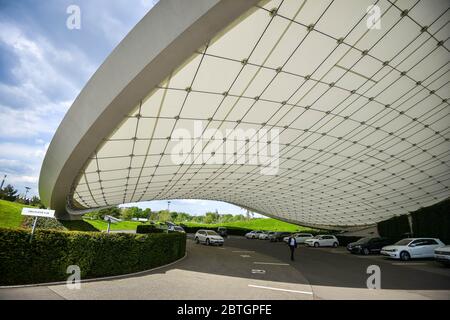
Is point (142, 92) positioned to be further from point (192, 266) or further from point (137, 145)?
point (192, 266)

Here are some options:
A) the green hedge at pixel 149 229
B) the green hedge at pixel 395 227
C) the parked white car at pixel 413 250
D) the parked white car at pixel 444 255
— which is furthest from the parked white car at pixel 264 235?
the parked white car at pixel 444 255

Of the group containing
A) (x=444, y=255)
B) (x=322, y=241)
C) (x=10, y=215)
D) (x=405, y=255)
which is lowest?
(x=322, y=241)

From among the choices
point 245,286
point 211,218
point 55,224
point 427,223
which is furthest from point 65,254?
point 211,218

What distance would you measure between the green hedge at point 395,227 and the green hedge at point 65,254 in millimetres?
31570

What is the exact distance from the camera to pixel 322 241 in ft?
102

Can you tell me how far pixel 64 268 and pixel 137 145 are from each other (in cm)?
684

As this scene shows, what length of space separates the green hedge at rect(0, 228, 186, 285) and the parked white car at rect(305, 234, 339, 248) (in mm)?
25648

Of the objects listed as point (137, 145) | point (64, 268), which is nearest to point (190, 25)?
point (137, 145)

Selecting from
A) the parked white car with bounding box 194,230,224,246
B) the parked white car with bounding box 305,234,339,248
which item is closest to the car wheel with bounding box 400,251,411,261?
the parked white car with bounding box 305,234,339,248

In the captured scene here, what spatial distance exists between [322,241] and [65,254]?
30.6 metres

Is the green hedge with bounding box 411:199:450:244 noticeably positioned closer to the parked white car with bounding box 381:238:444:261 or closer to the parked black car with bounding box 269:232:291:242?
the parked white car with bounding box 381:238:444:261

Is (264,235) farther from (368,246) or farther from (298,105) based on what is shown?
(298,105)

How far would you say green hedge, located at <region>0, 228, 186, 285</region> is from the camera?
7.44m

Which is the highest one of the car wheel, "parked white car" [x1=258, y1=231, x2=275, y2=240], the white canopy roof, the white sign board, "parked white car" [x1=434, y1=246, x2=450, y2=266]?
the white canopy roof
